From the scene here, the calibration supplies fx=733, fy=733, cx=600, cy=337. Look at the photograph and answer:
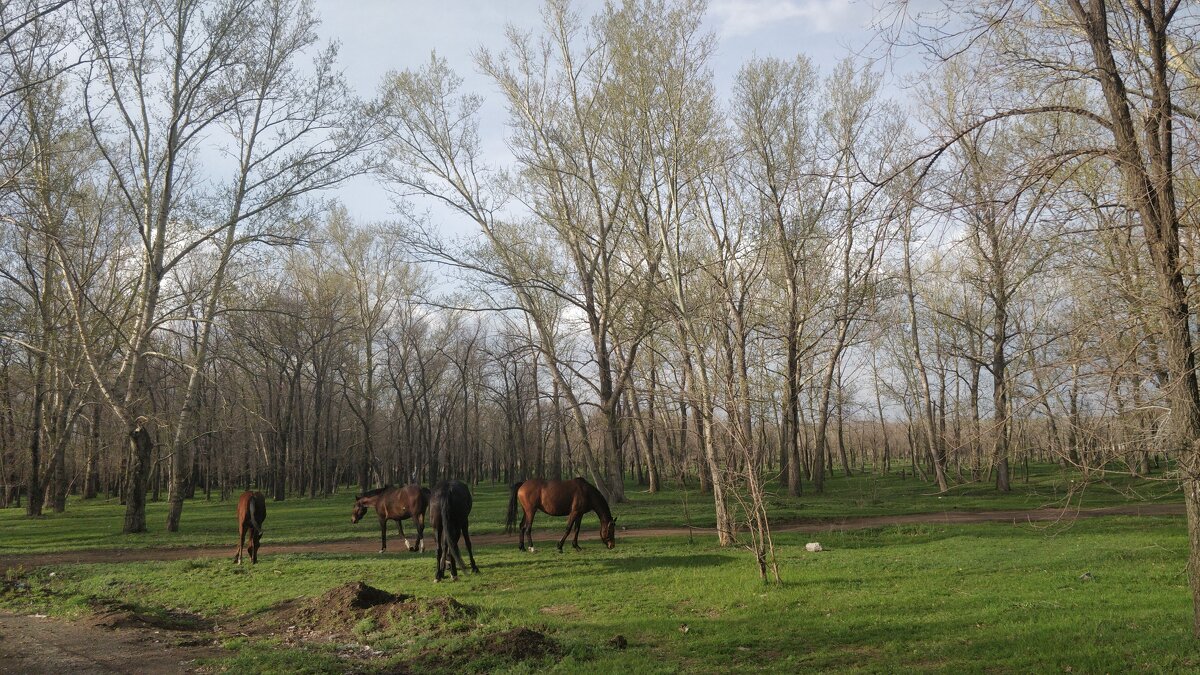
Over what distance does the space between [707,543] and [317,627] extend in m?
9.72

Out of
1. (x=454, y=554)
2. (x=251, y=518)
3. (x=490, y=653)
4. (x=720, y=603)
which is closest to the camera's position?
(x=490, y=653)

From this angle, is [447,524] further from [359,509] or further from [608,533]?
[359,509]

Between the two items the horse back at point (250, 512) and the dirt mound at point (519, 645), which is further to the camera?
the horse back at point (250, 512)

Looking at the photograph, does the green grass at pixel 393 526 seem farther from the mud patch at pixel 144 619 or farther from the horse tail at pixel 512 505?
the mud patch at pixel 144 619

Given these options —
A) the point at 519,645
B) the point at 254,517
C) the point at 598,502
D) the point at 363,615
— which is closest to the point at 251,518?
the point at 254,517

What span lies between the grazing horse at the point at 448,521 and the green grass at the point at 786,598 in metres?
0.39

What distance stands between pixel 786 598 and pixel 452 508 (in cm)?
563

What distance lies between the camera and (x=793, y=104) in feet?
89.1

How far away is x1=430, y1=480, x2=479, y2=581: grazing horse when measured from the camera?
12.3 m

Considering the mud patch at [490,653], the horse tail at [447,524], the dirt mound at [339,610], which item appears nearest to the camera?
the mud patch at [490,653]

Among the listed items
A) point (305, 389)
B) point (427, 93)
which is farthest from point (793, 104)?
point (305, 389)

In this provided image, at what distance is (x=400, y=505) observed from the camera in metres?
16.9

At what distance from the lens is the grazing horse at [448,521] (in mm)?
12328

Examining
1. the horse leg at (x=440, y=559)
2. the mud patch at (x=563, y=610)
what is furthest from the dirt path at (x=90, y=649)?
the horse leg at (x=440, y=559)
